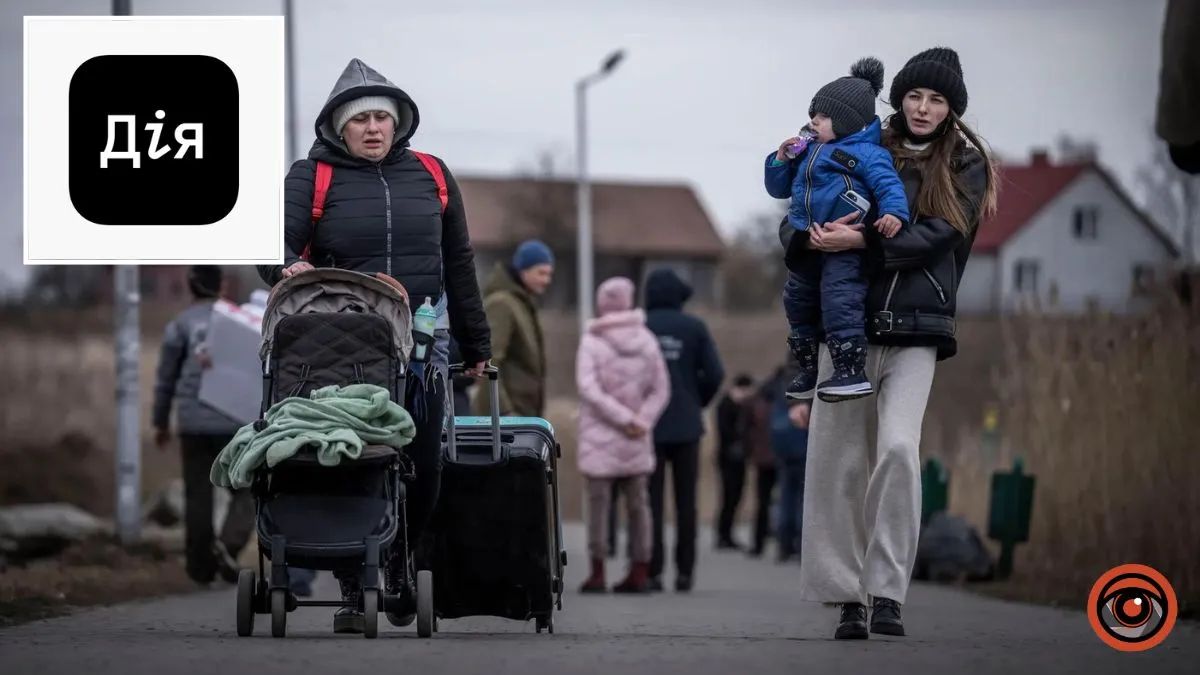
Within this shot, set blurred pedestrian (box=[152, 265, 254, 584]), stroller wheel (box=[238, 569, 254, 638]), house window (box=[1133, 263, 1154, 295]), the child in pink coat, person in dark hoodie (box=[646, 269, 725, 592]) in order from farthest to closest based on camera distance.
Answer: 1. person in dark hoodie (box=[646, 269, 725, 592])
2. the child in pink coat
3. house window (box=[1133, 263, 1154, 295])
4. blurred pedestrian (box=[152, 265, 254, 584])
5. stroller wheel (box=[238, 569, 254, 638])

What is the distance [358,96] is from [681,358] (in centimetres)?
690

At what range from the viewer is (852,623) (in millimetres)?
8234

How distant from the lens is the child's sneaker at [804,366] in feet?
28.1

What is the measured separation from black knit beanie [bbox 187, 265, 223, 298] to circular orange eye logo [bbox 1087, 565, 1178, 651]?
7029mm

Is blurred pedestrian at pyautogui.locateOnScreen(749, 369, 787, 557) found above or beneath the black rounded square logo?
beneath

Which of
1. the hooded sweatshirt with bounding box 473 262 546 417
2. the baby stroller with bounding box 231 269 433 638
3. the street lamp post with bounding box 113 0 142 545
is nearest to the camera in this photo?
the baby stroller with bounding box 231 269 433 638

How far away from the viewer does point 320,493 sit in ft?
25.9

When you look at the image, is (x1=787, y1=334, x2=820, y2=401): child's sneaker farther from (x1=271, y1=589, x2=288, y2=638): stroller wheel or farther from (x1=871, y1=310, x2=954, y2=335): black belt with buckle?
(x1=271, y1=589, x2=288, y2=638): stroller wheel

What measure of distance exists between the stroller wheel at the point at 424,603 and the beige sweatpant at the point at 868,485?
1371 mm

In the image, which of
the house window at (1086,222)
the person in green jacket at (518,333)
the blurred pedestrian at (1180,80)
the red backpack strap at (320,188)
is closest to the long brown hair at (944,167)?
the blurred pedestrian at (1180,80)

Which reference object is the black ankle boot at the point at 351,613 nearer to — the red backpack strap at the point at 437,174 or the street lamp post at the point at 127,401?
the red backpack strap at the point at 437,174

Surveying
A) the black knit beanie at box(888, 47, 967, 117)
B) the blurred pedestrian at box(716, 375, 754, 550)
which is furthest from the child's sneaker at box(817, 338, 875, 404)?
the blurred pedestrian at box(716, 375, 754, 550)

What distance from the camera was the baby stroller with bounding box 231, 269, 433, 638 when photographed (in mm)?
7867

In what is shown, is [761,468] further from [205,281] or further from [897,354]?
[897,354]
